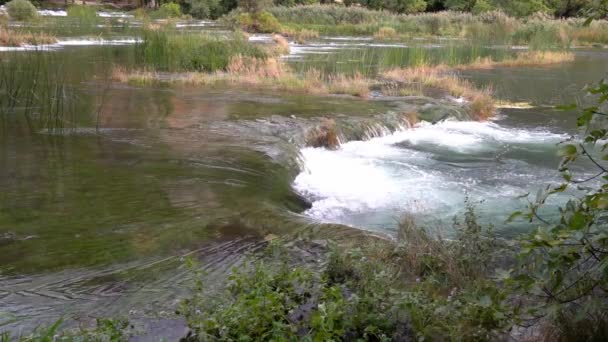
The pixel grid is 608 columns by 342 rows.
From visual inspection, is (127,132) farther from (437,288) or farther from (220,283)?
(437,288)

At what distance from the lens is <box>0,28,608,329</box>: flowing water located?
5.54 meters

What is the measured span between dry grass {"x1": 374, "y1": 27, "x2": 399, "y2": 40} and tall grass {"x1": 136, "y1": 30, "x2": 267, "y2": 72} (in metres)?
23.3

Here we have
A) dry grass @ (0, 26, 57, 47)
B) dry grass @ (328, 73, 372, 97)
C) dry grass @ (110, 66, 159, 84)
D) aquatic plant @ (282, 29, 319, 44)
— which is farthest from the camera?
aquatic plant @ (282, 29, 319, 44)

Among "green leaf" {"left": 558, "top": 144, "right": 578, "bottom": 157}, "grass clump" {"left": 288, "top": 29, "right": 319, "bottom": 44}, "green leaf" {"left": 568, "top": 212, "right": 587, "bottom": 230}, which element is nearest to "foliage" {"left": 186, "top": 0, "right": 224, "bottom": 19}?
"grass clump" {"left": 288, "top": 29, "right": 319, "bottom": 44}

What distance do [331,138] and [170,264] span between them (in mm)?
6819

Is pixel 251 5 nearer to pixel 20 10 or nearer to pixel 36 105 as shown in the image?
pixel 20 10

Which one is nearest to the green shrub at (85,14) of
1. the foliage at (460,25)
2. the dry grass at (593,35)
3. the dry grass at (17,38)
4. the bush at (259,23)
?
the dry grass at (17,38)

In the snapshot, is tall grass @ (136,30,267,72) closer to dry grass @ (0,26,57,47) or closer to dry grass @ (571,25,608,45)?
dry grass @ (0,26,57,47)

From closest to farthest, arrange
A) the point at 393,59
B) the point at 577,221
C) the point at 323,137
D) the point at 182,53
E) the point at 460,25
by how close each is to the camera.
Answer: the point at 577,221 < the point at 323,137 < the point at 182,53 < the point at 393,59 < the point at 460,25

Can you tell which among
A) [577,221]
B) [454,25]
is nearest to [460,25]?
[454,25]

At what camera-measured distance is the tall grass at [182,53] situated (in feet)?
63.2

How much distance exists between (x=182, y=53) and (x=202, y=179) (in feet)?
39.0

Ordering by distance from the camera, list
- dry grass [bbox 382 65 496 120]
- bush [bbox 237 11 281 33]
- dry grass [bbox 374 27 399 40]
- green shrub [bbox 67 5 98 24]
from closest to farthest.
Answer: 1. dry grass [bbox 382 65 496 120]
2. green shrub [bbox 67 5 98 24]
3. bush [bbox 237 11 281 33]
4. dry grass [bbox 374 27 399 40]

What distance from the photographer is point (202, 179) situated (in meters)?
8.48
